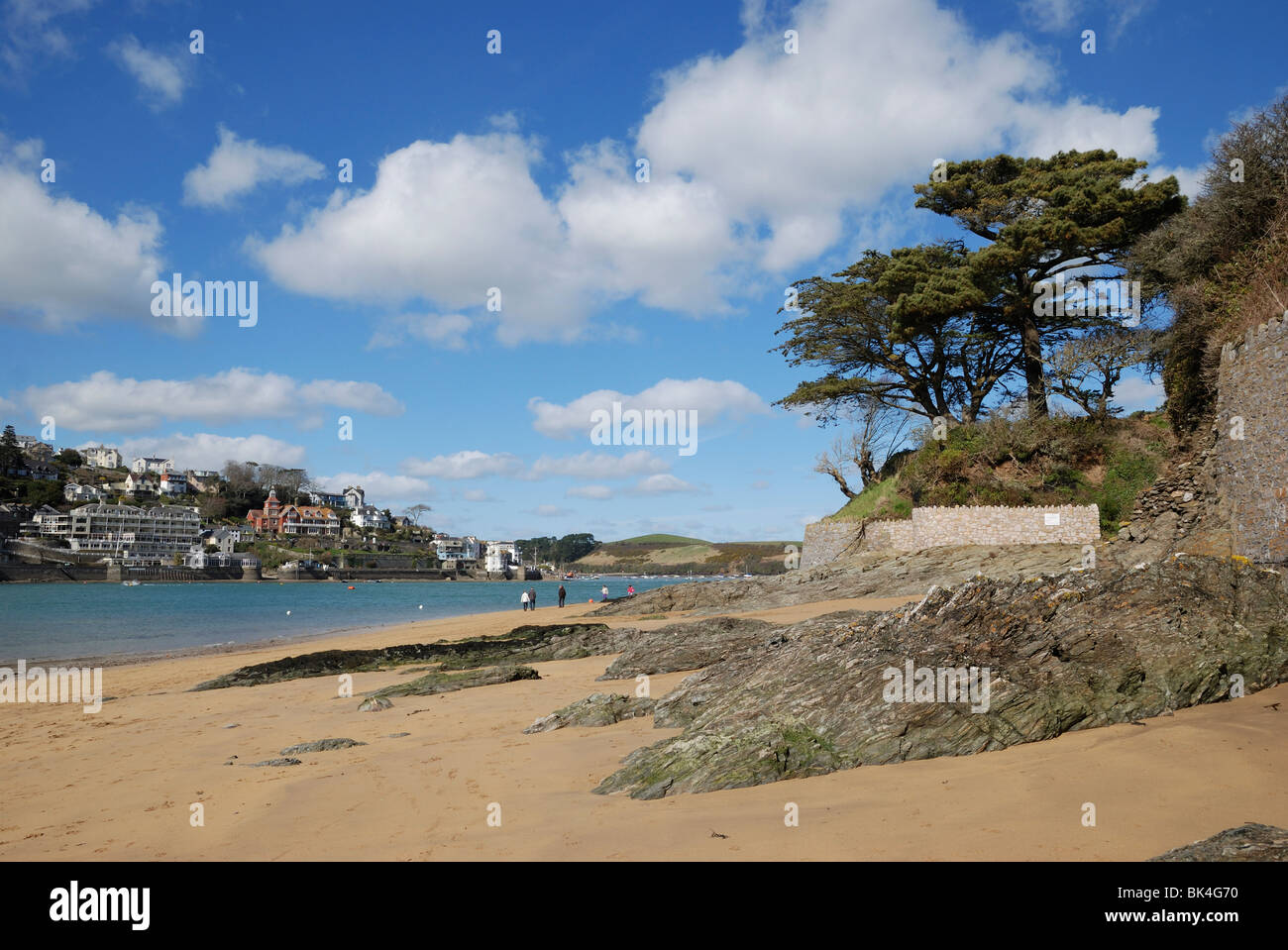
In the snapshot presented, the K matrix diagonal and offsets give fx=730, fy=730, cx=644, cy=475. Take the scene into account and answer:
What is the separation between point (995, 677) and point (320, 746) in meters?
8.56

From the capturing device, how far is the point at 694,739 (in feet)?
23.7

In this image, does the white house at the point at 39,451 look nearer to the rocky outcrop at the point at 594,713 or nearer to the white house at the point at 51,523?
the white house at the point at 51,523

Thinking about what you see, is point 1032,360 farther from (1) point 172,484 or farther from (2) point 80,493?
(1) point 172,484

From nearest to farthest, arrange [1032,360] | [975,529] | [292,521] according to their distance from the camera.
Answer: [975,529] → [1032,360] → [292,521]

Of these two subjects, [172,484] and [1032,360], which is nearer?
[1032,360]

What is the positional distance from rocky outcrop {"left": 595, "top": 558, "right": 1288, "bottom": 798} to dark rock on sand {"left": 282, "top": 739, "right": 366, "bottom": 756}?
485 cm

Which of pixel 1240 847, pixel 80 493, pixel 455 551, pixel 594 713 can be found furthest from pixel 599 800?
pixel 455 551

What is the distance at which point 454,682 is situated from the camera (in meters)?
15.5

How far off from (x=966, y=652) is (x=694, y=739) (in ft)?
9.69

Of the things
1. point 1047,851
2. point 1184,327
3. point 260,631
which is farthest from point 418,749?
point 260,631

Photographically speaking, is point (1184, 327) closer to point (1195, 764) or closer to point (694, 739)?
point (1195, 764)

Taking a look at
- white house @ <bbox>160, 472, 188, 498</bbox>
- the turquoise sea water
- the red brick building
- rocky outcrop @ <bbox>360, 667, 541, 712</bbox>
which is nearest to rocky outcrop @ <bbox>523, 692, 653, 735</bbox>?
rocky outcrop @ <bbox>360, 667, 541, 712</bbox>

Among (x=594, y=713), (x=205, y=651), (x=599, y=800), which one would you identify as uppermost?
(x=599, y=800)
